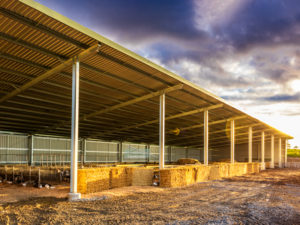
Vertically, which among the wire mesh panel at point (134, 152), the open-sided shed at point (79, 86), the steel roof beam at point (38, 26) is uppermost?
the steel roof beam at point (38, 26)

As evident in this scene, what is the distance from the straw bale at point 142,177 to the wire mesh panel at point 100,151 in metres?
21.0

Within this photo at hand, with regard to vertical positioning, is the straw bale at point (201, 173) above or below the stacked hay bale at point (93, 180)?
below

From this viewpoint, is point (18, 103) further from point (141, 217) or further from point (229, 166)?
point (229, 166)

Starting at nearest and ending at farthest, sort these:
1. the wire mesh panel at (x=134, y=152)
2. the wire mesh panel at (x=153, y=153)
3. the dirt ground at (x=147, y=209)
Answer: the dirt ground at (x=147, y=209) → the wire mesh panel at (x=134, y=152) → the wire mesh panel at (x=153, y=153)

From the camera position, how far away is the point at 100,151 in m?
39.7

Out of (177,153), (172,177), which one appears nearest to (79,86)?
(172,177)

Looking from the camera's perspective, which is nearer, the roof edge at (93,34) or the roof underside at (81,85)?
the roof edge at (93,34)

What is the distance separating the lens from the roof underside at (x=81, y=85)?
37.2 ft

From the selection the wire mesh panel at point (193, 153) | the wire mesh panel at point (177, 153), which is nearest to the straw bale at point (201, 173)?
the wire mesh panel at point (177, 153)

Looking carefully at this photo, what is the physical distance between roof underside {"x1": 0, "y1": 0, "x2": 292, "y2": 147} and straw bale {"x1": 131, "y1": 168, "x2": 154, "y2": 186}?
5595 millimetres

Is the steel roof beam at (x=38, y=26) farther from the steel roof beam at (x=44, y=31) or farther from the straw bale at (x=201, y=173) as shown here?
the straw bale at (x=201, y=173)

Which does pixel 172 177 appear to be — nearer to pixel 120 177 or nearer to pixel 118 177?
pixel 120 177

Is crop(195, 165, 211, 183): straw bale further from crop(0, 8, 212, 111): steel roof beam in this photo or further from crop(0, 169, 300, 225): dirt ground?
crop(0, 8, 212, 111): steel roof beam

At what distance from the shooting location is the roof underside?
447 inches
